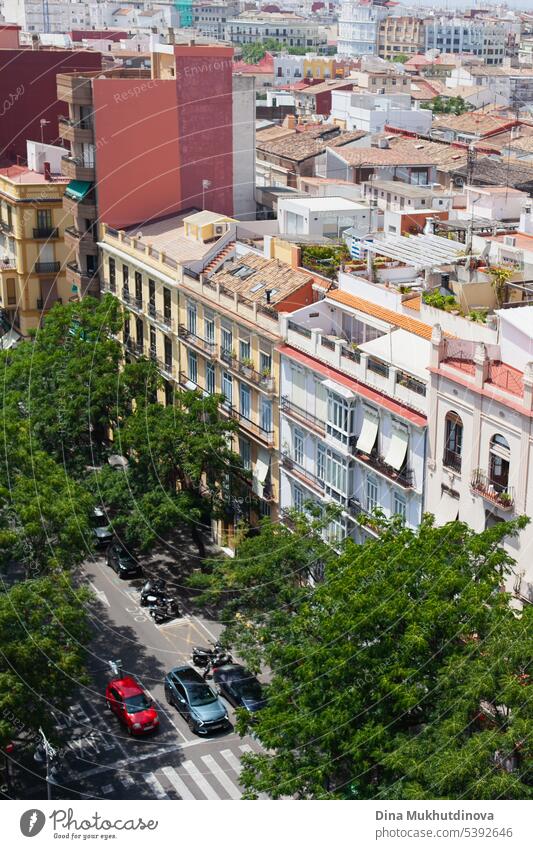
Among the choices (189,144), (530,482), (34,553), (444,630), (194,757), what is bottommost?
(194,757)

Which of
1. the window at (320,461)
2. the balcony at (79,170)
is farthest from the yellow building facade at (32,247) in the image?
the window at (320,461)

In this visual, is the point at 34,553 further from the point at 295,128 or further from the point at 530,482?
the point at 295,128

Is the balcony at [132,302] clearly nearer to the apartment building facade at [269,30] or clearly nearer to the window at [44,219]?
the window at [44,219]

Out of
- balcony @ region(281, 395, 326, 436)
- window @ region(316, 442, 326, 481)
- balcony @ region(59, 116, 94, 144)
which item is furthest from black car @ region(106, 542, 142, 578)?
balcony @ region(59, 116, 94, 144)

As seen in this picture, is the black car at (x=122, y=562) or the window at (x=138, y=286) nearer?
the black car at (x=122, y=562)

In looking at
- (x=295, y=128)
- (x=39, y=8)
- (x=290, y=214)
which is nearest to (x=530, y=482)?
(x=290, y=214)

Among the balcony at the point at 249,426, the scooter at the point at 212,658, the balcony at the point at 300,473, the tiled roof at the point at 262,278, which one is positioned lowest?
the scooter at the point at 212,658

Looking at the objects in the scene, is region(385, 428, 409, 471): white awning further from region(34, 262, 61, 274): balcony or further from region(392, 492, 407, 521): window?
region(34, 262, 61, 274): balcony
